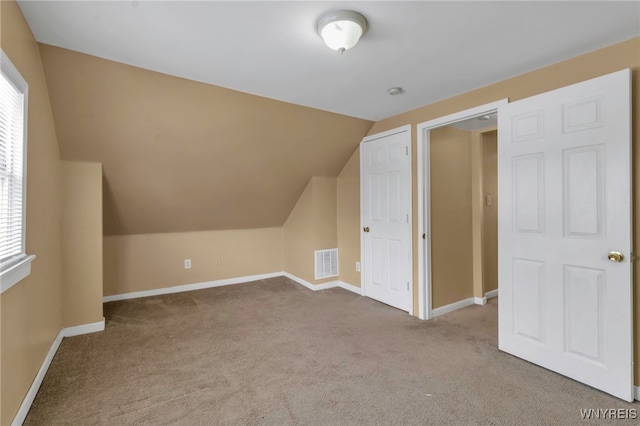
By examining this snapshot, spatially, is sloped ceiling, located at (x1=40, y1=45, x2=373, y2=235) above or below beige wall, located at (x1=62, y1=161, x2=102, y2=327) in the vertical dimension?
above

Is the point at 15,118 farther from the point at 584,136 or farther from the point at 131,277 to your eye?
the point at 584,136

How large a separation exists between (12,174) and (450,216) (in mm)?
3772

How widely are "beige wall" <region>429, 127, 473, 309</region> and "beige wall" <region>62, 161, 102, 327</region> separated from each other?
343cm

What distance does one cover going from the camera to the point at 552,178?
89.7 inches

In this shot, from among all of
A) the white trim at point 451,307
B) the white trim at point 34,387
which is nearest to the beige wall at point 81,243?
the white trim at point 34,387

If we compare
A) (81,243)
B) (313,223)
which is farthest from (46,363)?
(313,223)

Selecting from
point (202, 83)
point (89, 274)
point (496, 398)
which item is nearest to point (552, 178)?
point (496, 398)

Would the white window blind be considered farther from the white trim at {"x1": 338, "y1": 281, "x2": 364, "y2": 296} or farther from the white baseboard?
the white trim at {"x1": 338, "y1": 281, "x2": 364, "y2": 296}

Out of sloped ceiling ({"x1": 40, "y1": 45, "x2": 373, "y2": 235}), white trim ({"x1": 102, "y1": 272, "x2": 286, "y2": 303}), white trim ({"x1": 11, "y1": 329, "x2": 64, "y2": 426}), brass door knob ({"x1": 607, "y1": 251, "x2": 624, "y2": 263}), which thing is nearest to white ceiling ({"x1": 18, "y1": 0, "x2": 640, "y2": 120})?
sloped ceiling ({"x1": 40, "y1": 45, "x2": 373, "y2": 235})

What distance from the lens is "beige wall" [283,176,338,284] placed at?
444cm

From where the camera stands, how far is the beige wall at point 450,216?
3.48 metres

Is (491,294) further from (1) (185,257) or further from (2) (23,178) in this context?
(2) (23,178)

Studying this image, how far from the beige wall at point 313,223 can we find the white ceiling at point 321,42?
1933mm

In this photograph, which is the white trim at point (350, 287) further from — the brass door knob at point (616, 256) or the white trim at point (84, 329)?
the white trim at point (84, 329)
